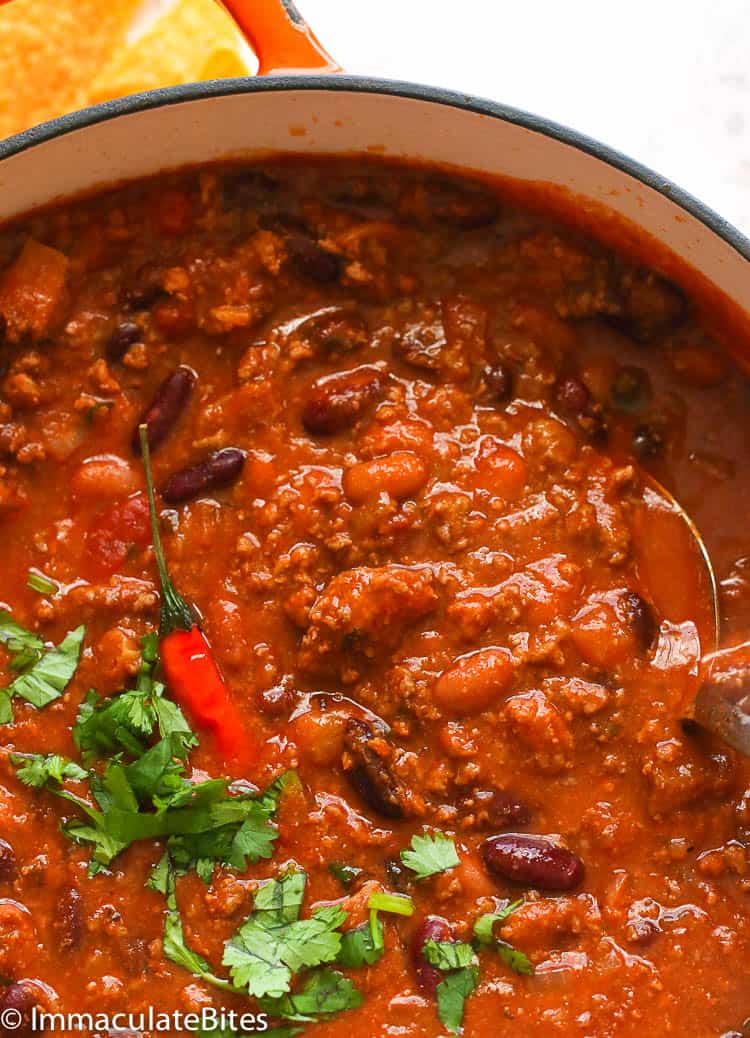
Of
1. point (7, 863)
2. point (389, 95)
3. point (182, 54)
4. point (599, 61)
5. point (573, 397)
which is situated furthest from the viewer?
point (599, 61)

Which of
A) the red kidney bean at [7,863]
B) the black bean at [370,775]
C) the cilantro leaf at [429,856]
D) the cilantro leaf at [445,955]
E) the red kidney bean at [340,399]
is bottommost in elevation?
the cilantro leaf at [445,955]

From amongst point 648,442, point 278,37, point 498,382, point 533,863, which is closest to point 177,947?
point 533,863

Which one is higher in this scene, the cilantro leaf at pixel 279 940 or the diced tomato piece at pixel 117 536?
the diced tomato piece at pixel 117 536

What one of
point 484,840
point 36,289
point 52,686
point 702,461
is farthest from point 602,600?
point 36,289

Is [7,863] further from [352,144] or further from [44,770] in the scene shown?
[352,144]

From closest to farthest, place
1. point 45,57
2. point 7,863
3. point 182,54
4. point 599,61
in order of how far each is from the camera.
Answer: point 7,863
point 182,54
point 45,57
point 599,61

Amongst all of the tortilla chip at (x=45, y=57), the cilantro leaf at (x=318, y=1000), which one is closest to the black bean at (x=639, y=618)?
the cilantro leaf at (x=318, y=1000)

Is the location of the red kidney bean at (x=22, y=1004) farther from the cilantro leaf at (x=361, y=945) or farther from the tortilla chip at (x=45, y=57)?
the tortilla chip at (x=45, y=57)
